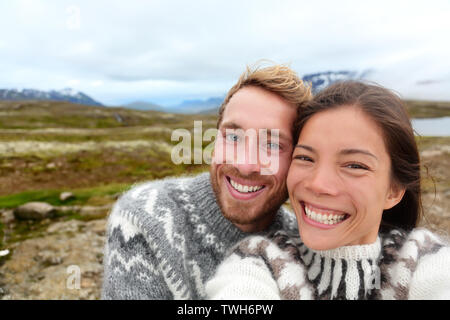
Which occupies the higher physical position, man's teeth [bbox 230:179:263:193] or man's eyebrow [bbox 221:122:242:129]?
man's eyebrow [bbox 221:122:242:129]

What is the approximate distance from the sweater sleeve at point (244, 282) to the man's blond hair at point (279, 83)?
191 cm

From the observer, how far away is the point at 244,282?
2.47m

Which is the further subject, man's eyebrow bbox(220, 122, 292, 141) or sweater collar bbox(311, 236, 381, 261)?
man's eyebrow bbox(220, 122, 292, 141)

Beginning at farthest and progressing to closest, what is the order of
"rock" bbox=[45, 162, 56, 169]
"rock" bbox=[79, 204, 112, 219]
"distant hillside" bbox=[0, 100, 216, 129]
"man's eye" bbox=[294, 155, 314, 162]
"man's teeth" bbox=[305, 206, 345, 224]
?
"distant hillside" bbox=[0, 100, 216, 129]
"rock" bbox=[45, 162, 56, 169]
"rock" bbox=[79, 204, 112, 219]
"man's eye" bbox=[294, 155, 314, 162]
"man's teeth" bbox=[305, 206, 345, 224]

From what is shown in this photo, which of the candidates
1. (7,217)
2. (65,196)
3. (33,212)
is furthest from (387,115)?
(65,196)

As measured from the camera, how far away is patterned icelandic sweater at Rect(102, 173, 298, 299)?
302cm

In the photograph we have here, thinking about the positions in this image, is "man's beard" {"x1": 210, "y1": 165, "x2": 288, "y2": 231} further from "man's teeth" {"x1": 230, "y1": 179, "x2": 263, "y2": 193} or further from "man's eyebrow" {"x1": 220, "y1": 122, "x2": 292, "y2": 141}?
"man's eyebrow" {"x1": 220, "y1": 122, "x2": 292, "y2": 141}

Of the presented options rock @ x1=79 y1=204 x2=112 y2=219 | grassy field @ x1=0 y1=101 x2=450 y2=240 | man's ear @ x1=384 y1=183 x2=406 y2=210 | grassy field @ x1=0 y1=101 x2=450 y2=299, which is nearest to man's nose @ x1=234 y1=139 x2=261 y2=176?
man's ear @ x1=384 y1=183 x2=406 y2=210

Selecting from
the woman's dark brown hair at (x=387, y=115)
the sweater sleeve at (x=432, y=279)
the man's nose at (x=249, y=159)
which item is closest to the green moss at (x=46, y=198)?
the man's nose at (x=249, y=159)

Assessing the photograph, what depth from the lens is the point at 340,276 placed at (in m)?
2.72

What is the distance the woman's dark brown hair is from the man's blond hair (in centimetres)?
26
